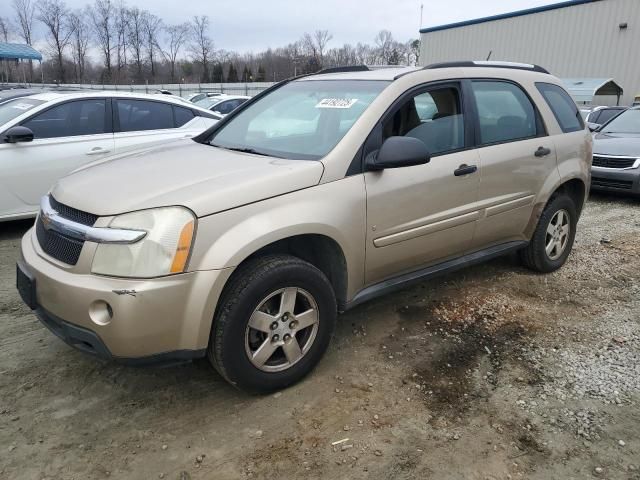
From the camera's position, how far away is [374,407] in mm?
2754

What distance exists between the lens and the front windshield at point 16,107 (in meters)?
5.48

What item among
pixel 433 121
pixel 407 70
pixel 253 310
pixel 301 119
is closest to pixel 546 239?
pixel 433 121

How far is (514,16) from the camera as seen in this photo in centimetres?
2961

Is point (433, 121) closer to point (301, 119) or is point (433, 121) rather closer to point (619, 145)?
point (301, 119)

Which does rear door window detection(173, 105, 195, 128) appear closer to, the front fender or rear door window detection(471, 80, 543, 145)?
rear door window detection(471, 80, 543, 145)

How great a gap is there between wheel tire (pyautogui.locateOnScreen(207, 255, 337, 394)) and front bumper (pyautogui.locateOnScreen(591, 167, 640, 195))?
22.9 ft

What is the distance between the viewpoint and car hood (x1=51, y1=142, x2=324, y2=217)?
246 cm

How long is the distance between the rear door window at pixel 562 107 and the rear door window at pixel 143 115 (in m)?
4.42

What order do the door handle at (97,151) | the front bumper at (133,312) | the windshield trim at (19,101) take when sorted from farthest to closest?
the door handle at (97,151), the windshield trim at (19,101), the front bumper at (133,312)

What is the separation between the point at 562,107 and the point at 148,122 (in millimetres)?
4651

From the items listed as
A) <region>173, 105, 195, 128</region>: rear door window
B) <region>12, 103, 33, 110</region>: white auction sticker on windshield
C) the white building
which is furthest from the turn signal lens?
the white building

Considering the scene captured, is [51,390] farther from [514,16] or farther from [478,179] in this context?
[514,16]

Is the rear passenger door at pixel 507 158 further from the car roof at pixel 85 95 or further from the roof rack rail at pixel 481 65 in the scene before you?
the car roof at pixel 85 95

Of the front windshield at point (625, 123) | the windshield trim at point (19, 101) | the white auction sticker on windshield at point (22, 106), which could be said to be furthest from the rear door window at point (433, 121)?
the front windshield at point (625, 123)
